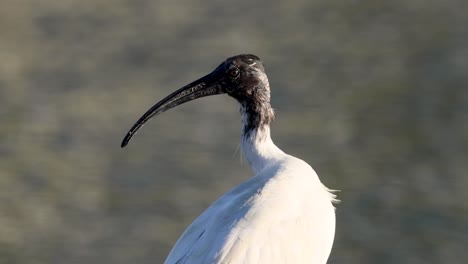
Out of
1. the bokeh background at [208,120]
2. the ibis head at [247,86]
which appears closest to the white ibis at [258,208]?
the ibis head at [247,86]

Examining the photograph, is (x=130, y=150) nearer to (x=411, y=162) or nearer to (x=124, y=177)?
(x=124, y=177)

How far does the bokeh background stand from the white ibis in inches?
124

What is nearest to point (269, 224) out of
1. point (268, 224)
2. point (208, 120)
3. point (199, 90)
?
point (268, 224)

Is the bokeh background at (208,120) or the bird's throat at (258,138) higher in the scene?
the bokeh background at (208,120)

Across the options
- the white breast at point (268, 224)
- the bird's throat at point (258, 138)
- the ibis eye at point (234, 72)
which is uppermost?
the ibis eye at point (234, 72)

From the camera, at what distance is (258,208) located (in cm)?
559

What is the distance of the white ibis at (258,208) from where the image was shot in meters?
5.48

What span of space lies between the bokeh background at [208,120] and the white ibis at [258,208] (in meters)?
3.14

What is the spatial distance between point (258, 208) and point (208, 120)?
209 inches

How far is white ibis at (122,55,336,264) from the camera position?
5480 mm

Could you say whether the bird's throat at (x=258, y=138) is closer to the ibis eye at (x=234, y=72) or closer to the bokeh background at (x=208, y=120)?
the ibis eye at (x=234, y=72)

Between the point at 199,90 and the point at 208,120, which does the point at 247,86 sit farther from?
the point at 208,120

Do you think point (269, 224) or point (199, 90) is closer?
point (269, 224)

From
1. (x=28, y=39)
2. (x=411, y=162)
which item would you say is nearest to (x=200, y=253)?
(x=411, y=162)
